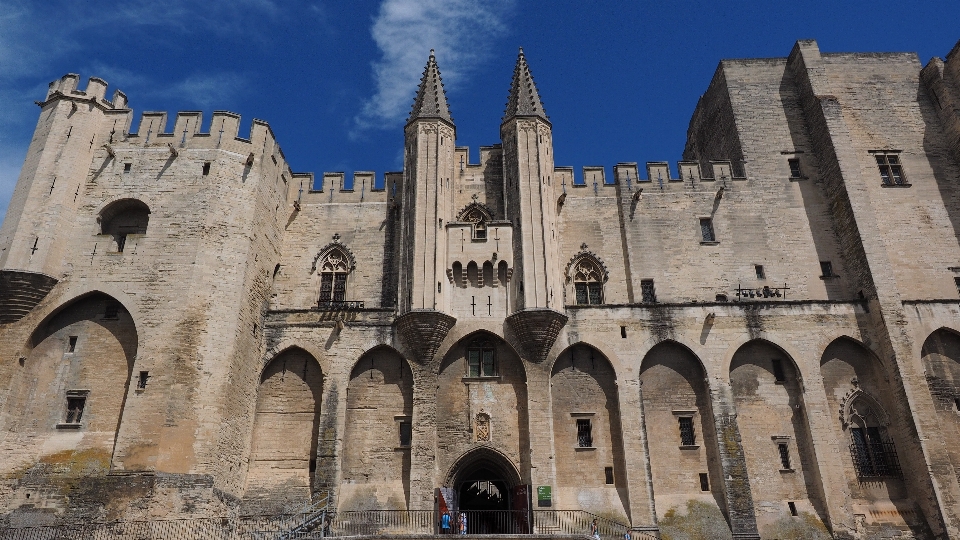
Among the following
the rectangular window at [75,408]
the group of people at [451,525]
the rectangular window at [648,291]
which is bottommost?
the group of people at [451,525]

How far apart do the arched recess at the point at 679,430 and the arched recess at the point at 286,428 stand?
10883 millimetres

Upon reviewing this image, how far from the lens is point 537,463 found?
2117 centimetres

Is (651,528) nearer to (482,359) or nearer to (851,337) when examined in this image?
(482,359)

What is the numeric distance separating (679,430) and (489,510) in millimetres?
7059

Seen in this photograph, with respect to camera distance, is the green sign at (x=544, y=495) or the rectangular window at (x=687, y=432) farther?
the rectangular window at (x=687, y=432)

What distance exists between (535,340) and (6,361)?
16031 millimetres

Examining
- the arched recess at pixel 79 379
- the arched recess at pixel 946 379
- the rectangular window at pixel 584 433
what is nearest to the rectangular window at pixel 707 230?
the arched recess at pixel 946 379

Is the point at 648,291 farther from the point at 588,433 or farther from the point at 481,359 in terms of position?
the point at 481,359

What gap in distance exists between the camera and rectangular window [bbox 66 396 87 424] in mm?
20297

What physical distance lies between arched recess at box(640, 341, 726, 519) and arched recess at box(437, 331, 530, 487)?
4176 mm

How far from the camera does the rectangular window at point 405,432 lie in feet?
72.9

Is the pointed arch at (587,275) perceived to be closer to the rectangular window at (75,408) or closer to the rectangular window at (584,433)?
the rectangular window at (584,433)

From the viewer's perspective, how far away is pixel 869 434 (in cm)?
2236

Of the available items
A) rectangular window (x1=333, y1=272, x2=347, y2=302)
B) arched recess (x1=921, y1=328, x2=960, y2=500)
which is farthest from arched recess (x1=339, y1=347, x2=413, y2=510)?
arched recess (x1=921, y1=328, x2=960, y2=500)
